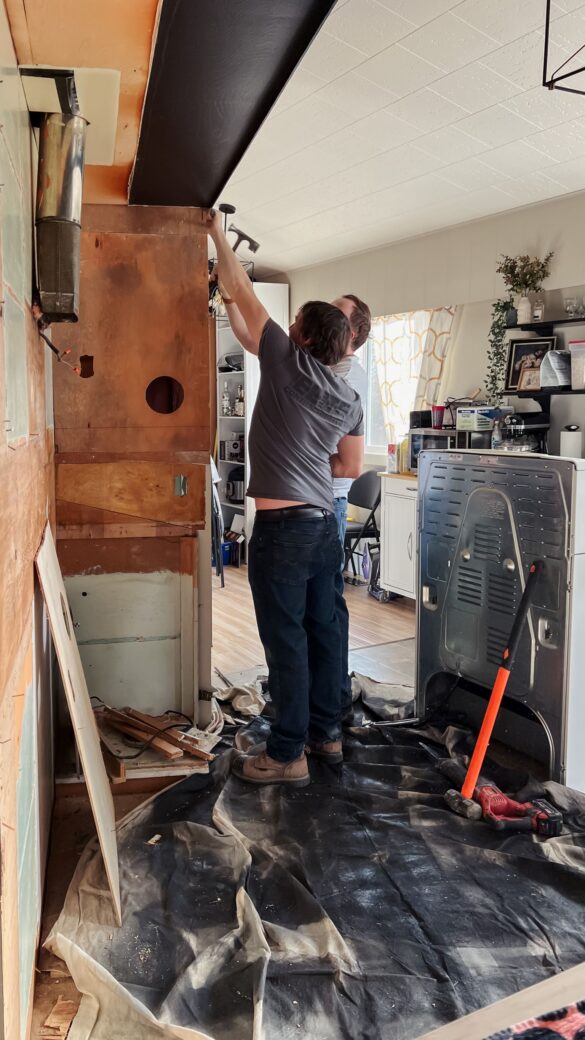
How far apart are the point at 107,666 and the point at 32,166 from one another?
171cm

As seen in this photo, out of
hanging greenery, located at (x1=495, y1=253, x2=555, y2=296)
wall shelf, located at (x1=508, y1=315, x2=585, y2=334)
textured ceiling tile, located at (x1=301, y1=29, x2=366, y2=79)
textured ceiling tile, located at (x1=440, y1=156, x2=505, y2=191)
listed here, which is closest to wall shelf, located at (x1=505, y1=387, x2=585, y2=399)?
wall shelf, located at (x1=508, y1=315, x2=585, y2=334)

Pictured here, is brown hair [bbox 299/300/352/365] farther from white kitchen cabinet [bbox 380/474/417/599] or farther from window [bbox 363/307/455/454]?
window [bbox 363/307/455/454]

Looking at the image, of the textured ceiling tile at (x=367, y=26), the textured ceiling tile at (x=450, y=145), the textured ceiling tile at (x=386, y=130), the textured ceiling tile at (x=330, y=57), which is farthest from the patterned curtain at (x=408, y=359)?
the textured ceiling tile at (x=367, y=26)

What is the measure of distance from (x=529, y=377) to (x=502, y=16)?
185cm

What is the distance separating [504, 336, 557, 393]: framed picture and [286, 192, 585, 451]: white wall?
0.27 m

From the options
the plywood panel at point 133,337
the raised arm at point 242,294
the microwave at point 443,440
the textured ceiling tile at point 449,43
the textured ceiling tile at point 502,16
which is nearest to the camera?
the raised arm at point 242,294

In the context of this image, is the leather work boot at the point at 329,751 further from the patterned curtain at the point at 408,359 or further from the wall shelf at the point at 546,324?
the patterned curtain at the point at 408,359

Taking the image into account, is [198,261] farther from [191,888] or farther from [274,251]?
[274,251]

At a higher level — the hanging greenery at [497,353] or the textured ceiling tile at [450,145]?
the textured ceiling tile at [450,145]

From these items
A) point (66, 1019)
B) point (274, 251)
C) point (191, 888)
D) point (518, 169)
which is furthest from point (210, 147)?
point (274, 251)

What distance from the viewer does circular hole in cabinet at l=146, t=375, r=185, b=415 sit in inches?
116

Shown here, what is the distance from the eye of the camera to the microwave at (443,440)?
456 centimetres

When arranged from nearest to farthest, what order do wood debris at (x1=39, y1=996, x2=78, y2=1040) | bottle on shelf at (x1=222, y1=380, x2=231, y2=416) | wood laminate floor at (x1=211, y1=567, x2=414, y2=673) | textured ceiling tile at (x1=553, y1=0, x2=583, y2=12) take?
1. wood debris at (x1=39, y1=996, x2=78, y2=1040)
2. textured ceiling tile at (x1=553, y1=0, x2=583, y2=12)
3. wood laminate floor at (x1=211, y1=567, x2=414, y2=673)
4. bottle on shelf at (x1=222, y1=380, x2=231, y2=416)

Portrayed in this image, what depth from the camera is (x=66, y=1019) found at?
64.3 inches
